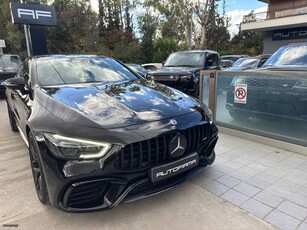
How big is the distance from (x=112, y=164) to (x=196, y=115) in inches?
40.0

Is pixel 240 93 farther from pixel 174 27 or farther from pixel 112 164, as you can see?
pixel 174 27

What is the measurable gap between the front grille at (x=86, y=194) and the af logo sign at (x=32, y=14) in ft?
32.1

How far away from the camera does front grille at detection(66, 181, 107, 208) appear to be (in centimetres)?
188

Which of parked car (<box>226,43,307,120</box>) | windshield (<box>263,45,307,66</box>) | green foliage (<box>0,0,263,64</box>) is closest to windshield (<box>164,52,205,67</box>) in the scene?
windshield (<box>263,45,307,66</box>)

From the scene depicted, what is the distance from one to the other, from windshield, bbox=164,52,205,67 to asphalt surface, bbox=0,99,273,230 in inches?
220

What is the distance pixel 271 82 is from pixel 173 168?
251 cm

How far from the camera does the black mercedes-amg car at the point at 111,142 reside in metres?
1.89

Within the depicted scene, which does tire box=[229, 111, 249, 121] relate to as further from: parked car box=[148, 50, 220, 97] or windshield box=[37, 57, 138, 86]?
parked car box=[148, 50, 220, 97]

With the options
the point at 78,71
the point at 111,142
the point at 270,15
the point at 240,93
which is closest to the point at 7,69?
the point at 78,71

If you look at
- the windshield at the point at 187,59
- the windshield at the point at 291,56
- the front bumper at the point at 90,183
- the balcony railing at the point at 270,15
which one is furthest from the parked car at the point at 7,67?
the balcony railing at the point at 270,15

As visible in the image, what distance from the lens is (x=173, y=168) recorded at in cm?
218

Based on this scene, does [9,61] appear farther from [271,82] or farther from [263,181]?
[263,181]

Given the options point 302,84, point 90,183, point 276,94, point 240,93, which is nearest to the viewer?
point 90,183

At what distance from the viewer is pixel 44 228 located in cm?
213
